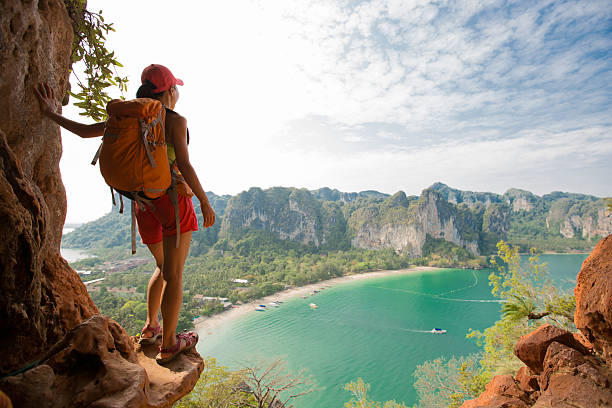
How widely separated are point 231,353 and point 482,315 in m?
22.6

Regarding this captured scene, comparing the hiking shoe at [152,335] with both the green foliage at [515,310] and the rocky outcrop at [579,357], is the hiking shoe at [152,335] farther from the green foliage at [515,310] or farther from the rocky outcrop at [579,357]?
the green foliage at [515,310]

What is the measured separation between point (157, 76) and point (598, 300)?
3.08 meters

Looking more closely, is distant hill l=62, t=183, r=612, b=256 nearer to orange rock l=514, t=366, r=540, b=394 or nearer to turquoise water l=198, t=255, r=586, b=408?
turquoise water l=198, t=255, r=586, b=408

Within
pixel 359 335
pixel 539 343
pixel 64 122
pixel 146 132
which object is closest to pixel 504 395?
pixel 539 343

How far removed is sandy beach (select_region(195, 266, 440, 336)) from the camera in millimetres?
22938

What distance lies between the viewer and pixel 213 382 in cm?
927

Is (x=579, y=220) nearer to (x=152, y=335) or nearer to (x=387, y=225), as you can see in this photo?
(x=387, y=225)

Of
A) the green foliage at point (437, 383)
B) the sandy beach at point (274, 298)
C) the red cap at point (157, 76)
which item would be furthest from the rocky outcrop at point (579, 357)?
the sandy beach at point (274, 298)

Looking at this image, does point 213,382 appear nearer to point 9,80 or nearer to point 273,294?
point 9,80

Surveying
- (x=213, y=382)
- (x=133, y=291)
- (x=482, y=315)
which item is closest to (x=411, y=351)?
(x=482, y=315)

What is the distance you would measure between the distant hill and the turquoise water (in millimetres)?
23368

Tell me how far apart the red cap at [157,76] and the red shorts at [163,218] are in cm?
55

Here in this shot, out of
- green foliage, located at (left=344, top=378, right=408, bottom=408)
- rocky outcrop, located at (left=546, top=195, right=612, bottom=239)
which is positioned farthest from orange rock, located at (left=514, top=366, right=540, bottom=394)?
rocky outcrop, located at (left=546, top=195, right=612, bottom=239)

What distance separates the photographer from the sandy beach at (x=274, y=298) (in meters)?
22.9
